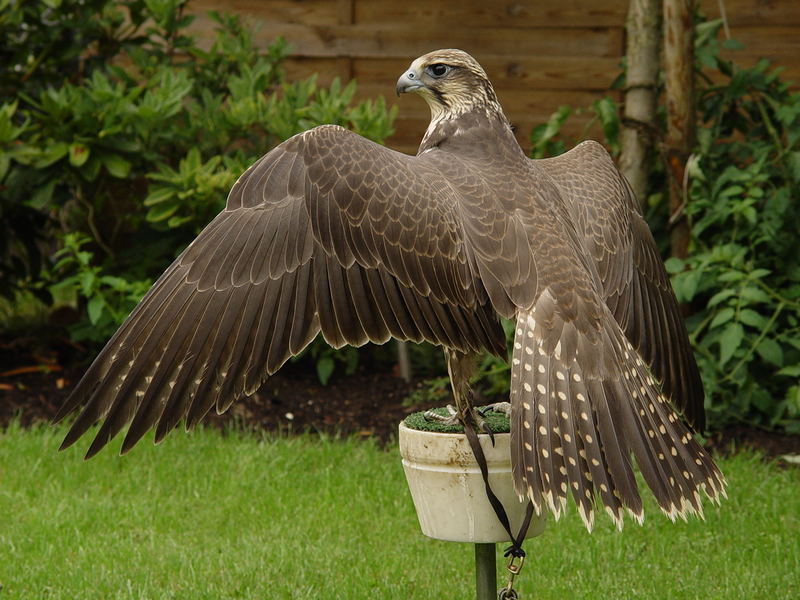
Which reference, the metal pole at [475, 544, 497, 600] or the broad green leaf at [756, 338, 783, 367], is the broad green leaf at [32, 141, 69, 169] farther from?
the broad green leaf at [756, 338, 783, 367]

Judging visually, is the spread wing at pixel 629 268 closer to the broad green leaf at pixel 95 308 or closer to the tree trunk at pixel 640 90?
the tree trunk at pixel 640 90

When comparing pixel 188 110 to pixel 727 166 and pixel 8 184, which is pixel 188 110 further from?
pixel 727 166


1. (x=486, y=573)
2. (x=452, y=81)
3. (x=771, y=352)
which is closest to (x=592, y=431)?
Answer: (x=486, y=573)

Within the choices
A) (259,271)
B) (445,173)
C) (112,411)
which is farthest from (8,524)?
(445,173)

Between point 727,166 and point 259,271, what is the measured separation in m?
3.53

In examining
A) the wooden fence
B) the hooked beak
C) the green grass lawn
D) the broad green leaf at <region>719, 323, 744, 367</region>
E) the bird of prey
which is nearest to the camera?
the bird of prey

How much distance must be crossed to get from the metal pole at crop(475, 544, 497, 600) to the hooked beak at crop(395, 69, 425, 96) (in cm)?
153

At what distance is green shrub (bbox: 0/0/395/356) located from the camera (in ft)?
18.6

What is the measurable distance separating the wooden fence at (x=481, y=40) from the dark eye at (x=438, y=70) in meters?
3.42

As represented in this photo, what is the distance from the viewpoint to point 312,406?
237 inches

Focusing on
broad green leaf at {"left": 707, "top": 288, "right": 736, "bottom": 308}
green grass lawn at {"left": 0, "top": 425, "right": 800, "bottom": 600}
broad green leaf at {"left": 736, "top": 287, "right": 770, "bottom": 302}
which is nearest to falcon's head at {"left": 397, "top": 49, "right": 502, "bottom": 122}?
green grass lawn at {"left": 0, "top": 425, "right": 800, "bottom": 600}

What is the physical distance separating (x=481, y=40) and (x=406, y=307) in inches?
170

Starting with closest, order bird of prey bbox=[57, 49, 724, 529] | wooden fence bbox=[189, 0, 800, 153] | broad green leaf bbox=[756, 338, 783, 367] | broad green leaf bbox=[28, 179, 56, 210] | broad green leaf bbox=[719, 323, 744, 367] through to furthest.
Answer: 1. bird of prey bbox=[57, 49, 724, 529]
2. broad green leaf bbox=[719, 323, 744, 367]
3. broad green leaf bbox=[756, 338, 783, 367]
4. broad green leaf bbox=[28, 179, 56, 210]
5. wooden fence bbox=[189, 0, 800, 153]

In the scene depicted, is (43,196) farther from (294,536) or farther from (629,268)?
(629,268)
